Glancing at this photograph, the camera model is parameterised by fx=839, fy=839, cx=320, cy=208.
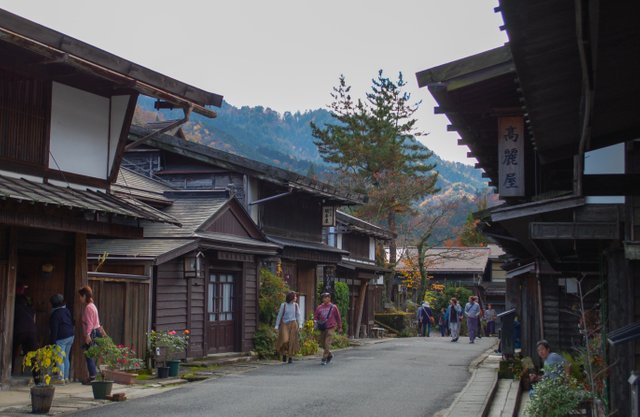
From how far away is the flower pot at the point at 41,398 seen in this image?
41.0 ft

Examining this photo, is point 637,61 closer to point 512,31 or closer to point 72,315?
point 512,31

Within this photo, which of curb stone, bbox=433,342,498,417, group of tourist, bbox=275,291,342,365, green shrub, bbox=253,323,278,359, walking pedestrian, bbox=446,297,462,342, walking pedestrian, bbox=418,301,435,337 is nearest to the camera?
curb stone, bbox=433,342,498,417

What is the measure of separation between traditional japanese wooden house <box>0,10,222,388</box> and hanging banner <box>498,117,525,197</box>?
257 inches

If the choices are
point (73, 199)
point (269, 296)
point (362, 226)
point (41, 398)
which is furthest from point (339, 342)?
point (41, 398)

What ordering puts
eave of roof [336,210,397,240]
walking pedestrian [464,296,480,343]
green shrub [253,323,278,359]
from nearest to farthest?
green shrub [253,323,278,359]
walking pedestrian [464,296,480,343]
eave of roof [336,210,397,240]

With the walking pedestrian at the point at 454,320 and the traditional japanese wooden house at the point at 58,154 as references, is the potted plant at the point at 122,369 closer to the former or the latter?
the traditional japanese wooden house at the point at 58,154

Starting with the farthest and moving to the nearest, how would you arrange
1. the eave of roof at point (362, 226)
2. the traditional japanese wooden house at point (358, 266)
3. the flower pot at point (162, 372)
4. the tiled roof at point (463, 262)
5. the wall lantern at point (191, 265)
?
the tiled roof at point (463, 262), the eave of roof at point (362, 226), the traditional japanese wooden house at point (358, 266), the wall lantern at point (191, 265), the flower pot at point (162, 372)

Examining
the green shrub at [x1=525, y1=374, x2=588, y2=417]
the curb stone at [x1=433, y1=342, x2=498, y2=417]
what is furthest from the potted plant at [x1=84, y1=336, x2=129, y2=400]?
the green shrub at [x1=525, y1=374, x2=588, y2=417]

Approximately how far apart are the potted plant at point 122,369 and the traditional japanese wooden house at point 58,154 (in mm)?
661

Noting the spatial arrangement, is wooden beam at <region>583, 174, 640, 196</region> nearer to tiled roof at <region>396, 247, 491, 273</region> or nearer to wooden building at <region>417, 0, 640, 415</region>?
wooden building at <region>417, 0, 640, 415</region>

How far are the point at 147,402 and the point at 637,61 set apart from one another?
11.1 m

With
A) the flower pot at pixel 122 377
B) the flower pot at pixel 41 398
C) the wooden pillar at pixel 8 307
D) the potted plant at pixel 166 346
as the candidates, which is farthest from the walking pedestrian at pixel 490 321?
the flower pot at pixel 41 398

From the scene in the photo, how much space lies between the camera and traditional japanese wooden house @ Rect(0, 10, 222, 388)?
44.3 feet

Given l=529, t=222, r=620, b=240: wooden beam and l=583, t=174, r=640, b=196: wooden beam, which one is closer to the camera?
l=583, t=174, r=640, b=196: wooden beam
